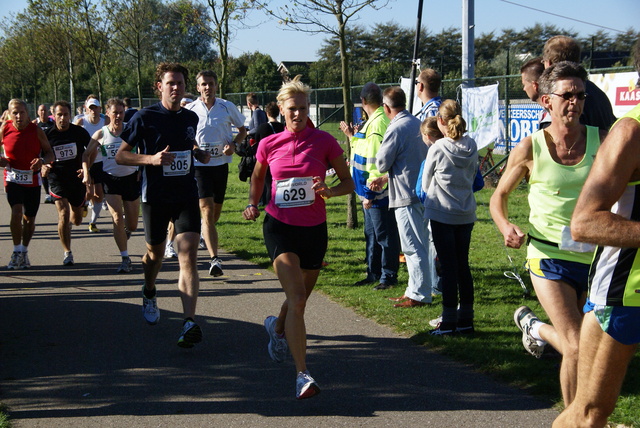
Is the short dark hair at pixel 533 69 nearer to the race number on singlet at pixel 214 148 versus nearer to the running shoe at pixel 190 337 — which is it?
the running shoe at pixel 190 337

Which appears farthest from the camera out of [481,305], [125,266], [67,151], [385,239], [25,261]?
[67,151]

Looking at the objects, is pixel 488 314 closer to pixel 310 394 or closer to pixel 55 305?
pixel 310 394

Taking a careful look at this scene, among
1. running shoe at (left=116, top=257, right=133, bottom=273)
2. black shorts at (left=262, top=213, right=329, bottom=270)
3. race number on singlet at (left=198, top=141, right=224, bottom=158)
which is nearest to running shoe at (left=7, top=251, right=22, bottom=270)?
running shoe at (left=116, top=257, right=133, bottom=273)

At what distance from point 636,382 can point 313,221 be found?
2.41 metres

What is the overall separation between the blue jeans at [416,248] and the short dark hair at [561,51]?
8.24ft

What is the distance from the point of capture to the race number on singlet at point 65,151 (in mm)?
10516

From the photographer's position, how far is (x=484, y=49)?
74.6 meters

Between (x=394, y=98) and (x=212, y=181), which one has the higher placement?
(x=394, y=98)

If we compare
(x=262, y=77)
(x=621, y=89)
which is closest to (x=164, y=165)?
(x=621, y=89)

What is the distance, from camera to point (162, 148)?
6.66m

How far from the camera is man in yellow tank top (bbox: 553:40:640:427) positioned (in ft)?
8.98

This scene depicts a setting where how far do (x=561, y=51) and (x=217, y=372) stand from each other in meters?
3.35

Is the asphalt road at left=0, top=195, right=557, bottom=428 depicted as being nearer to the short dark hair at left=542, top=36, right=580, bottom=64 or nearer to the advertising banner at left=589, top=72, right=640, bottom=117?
the short dark hair at left=542, top=36, right=580, bottom=64

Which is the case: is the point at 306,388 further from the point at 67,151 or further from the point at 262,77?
the point at 262,77
